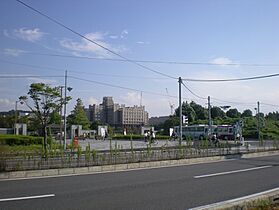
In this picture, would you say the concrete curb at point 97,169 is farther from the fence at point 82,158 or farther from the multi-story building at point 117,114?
the multi-story building at point 117,114

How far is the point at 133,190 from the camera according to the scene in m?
10.2

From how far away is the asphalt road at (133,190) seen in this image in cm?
830

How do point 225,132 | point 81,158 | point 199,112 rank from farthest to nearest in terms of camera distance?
1. point 199,112
2. point 225,132
3. point 81,158

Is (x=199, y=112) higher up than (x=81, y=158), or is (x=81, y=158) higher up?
(x=199, y=112)

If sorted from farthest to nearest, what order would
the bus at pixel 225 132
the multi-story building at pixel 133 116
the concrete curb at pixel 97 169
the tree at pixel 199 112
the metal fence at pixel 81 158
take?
1. the multi-story building at pixel 133 116
2. the tree at pixel 199 112
3. the bus at pixel 225 132
4. the metal fence at pixel 81 158
5. the concrete curb at pixel 97 169

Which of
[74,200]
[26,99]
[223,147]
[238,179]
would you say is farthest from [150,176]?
[26,99]

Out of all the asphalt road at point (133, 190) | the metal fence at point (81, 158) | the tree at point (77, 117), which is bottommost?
the asphalt road at point (133, 190)

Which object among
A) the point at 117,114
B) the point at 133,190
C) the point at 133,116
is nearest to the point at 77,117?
the point at 117,114

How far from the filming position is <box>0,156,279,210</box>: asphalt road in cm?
830

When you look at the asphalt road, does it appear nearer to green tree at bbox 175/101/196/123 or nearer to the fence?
the fence

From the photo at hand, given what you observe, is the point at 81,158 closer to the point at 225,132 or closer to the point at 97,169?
the point at 97,169

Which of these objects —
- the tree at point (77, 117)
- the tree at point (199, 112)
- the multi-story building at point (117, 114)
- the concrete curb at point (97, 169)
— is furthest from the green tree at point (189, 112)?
the concrete curb at point (97, 169)

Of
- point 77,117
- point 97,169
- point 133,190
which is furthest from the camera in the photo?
point 77,117

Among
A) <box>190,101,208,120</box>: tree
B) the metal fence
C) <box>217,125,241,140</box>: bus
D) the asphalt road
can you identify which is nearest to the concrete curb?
the metal fence
